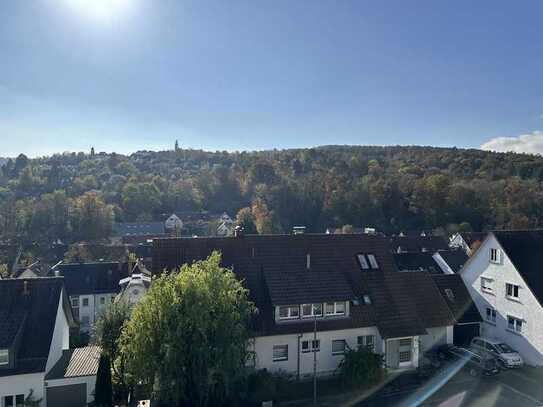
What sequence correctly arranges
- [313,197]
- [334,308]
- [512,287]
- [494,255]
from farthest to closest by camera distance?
[313,197], [494,255], [512,287], [334,308]

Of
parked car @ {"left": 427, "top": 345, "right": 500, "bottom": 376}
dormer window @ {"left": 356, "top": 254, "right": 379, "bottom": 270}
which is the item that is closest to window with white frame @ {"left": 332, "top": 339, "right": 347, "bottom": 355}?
dormer window @ {"left": 356, "top": 254, "right": 379, "bottom": 270}

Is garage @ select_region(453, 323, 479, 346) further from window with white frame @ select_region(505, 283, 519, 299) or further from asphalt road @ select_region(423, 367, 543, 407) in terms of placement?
asphalt road @ select_region(423, 367, 543, 407)

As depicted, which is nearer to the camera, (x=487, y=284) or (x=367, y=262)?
(x=367, y=262)

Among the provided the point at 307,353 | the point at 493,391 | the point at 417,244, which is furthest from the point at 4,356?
the point at 417,244

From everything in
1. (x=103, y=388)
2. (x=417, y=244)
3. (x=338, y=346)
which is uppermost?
(x=417, y=244)

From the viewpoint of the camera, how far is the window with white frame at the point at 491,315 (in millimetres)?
28031

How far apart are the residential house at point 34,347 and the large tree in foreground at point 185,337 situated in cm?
459

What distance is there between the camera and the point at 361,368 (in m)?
20.6

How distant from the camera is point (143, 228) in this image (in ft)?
351

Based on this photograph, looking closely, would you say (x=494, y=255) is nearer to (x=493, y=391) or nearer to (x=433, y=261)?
(x=493, y=391)

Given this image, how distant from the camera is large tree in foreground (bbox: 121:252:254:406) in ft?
54.3

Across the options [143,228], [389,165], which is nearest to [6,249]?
[143,228]

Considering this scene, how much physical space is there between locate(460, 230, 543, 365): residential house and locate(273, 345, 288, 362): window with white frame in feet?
49.3

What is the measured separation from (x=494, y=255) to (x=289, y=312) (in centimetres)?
1555
